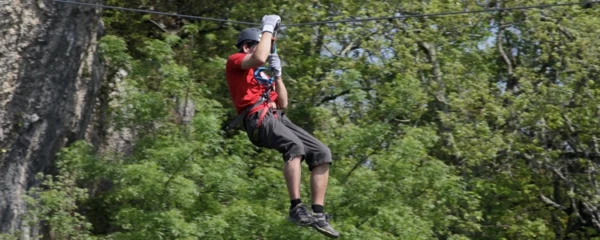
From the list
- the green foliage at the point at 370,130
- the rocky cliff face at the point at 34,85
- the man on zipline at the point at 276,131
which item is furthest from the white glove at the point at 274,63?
the rocky cliff face at the point at 34,85

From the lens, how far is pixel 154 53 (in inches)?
505

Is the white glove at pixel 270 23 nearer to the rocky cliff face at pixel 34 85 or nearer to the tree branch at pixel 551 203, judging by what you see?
the rocky cliff face at pixel 34 85

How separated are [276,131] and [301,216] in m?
0.65

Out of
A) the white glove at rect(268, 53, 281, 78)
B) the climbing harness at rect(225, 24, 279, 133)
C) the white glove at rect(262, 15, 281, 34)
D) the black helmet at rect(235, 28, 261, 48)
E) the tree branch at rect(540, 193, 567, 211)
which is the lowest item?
the tree branch at rect(540, 193, 567, 211)

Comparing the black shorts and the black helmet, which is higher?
the black helmet

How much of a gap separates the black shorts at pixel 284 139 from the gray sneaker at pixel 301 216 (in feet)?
1.09

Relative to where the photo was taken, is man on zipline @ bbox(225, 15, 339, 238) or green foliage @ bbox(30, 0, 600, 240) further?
green foliage @ bbox(30, 0, 600, 240)

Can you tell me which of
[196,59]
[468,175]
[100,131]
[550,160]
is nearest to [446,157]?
[468,175]

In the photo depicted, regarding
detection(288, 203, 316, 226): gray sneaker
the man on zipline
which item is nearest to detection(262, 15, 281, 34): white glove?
the man on zipline

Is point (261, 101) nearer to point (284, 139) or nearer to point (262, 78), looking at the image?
point (262, 78)

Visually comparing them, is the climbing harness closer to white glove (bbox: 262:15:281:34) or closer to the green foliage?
white glove (bbox: 262:15:281:34)

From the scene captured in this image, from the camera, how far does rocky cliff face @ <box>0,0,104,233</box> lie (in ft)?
41.4

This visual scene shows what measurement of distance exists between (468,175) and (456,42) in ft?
6.66

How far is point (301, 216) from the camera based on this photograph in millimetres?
8102
